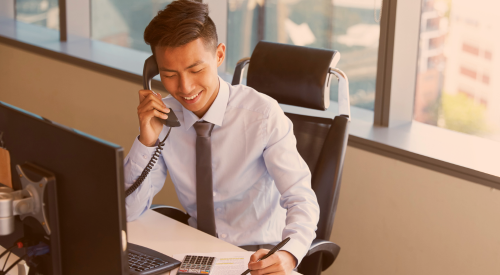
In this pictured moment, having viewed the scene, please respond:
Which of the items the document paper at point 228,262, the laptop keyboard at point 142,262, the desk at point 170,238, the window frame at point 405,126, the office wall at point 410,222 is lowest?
the office wall at point 410,222

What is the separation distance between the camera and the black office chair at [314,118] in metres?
1.53

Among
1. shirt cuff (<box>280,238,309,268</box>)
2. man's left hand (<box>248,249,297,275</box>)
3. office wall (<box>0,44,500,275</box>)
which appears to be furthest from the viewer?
office wall (<box>0,44,500,275</box>)

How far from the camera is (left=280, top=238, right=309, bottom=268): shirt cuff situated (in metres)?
1.22

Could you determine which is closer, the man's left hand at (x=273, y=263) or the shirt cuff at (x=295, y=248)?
the man's left hand at (x=273, y=263)

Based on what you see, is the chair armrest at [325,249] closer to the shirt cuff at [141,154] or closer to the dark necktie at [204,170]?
the dark necktie at [204,170]

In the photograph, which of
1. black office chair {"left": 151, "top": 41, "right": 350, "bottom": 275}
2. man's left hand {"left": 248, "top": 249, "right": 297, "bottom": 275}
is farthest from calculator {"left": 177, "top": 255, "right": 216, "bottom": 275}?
black office chair {"left": 151, "top": 41, "right": 350, "bottom": 275}

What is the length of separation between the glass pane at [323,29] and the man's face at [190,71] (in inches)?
48.3

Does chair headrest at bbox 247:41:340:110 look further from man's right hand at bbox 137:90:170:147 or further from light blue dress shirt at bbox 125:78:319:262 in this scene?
man's right hand at bbox 137:90:170:147

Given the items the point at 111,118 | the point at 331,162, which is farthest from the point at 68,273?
the point at 111,118

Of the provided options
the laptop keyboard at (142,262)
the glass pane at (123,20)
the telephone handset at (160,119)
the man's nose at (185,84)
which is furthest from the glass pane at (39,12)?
the laptop keyboard at (142,262)

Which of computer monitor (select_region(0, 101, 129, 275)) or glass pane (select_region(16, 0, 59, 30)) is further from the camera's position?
glass pane (select_region(16, 0, 59, 30))

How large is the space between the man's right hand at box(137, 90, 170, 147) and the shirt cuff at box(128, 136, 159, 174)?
0.04 ft

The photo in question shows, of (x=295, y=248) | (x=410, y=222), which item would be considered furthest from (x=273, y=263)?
(x=410, y=222)

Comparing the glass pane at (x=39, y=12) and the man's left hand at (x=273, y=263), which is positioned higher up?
the glass pane at (x=39, y=12)
